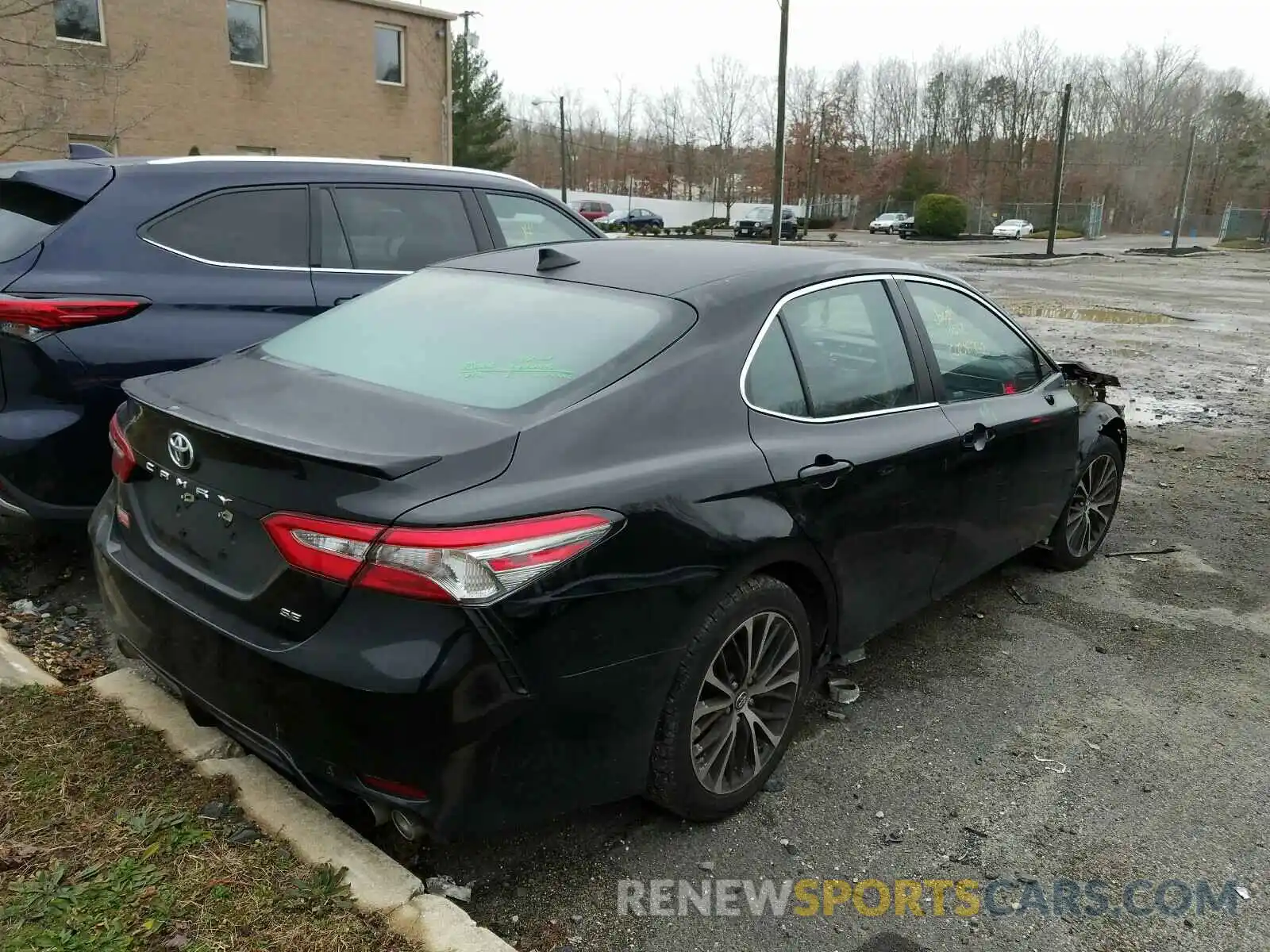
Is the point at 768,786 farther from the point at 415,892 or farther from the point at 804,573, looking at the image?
the point at 415,892

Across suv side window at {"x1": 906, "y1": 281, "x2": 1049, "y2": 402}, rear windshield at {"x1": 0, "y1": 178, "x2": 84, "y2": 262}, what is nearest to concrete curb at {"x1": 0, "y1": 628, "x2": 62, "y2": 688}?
rear windshield at {"x1": 0, "y1": 178, "x2": 84, "y2": 262}

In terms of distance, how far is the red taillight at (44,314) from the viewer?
368cm

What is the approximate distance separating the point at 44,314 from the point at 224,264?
0.85 metres

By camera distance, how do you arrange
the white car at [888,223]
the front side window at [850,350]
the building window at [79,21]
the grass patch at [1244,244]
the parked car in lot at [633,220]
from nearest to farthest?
the front side window at [850,350] → the building window at [79,21] → the grass patch at [1244,244] → the parked car in lot at [633,220] → the white car at [888,223]

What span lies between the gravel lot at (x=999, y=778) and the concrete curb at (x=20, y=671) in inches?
7.1

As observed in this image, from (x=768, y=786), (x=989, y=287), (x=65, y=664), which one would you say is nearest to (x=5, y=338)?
(x=65, y=664)

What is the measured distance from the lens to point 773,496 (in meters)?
2.80

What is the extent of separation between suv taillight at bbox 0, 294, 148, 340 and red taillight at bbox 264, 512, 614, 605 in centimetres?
214

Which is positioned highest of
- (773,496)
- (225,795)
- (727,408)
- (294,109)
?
(294,109)

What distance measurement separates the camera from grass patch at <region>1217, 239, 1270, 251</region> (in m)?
54.0

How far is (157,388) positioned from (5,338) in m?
1.35

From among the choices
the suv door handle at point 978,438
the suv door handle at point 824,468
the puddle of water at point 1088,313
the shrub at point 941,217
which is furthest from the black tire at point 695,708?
the shrub at point 941,217

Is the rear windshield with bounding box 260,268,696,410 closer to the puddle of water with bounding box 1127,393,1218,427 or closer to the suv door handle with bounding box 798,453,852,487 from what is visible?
the suv door handle with bounding box 798,453,852,487

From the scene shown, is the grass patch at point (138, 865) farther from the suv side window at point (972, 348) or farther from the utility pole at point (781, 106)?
the utility pole at point (781, 106)
